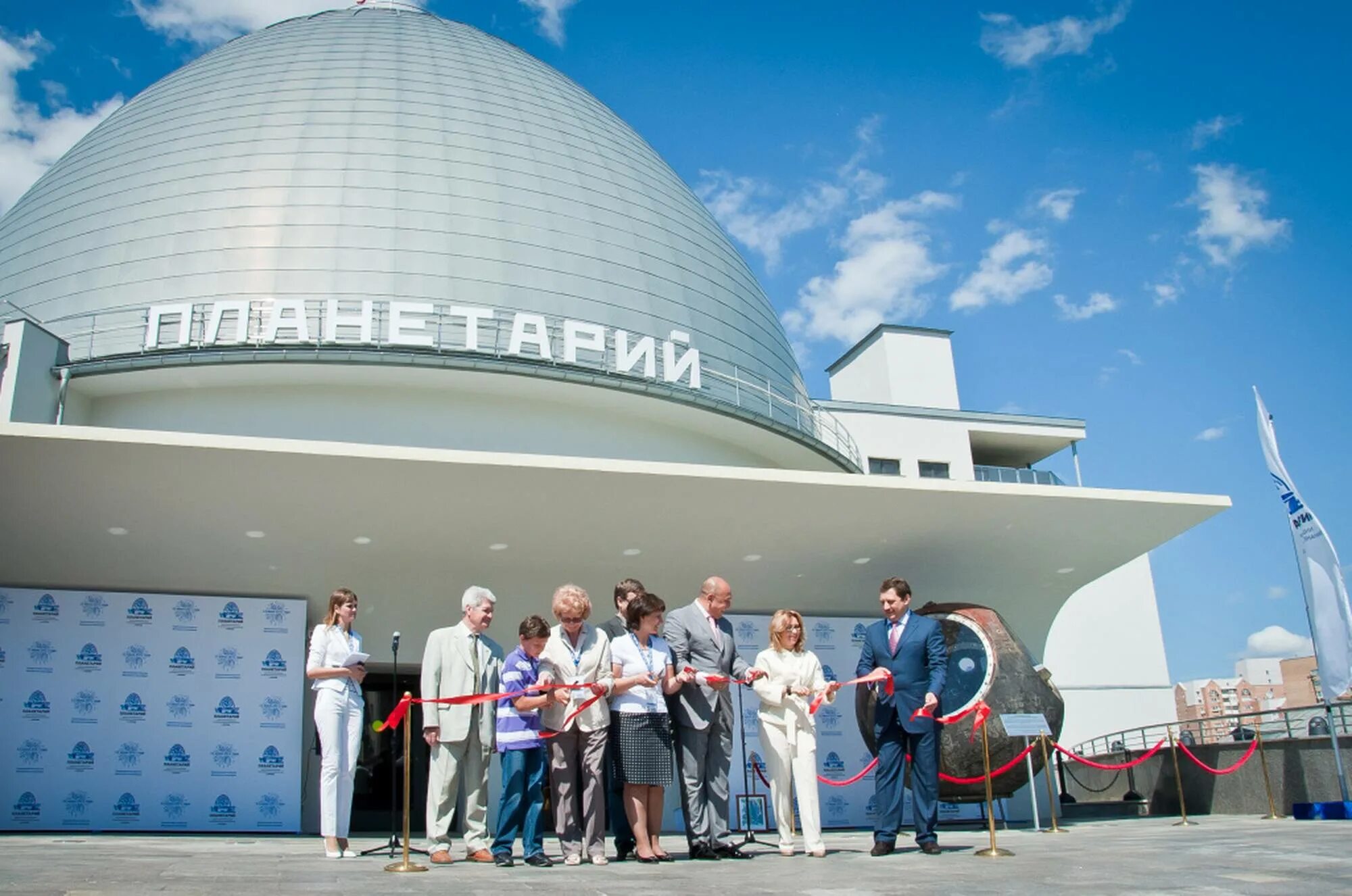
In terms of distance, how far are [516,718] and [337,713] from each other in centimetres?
125

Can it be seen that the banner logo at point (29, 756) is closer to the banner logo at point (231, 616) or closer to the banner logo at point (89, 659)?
the banner logo at point (89, 659)

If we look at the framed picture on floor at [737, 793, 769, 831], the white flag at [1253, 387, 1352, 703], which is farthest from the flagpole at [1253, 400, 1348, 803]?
the framed picture on floor at [737, 793, 769, 831]

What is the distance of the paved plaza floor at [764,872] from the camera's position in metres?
4.96

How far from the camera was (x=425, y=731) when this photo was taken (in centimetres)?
759

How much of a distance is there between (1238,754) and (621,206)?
39.2 ft

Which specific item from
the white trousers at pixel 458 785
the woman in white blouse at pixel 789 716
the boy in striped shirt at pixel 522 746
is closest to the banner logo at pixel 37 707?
the white trousers at pixel 458 785

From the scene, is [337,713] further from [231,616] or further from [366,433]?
[366,433]

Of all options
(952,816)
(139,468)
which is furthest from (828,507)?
(139,468)

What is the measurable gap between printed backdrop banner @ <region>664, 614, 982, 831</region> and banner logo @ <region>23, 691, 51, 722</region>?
7066 millimetres

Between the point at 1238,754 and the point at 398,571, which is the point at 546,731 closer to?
the point at 398,571

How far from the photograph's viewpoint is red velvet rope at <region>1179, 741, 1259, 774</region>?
13.4m

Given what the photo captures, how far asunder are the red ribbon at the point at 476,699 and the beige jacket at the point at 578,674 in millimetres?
45

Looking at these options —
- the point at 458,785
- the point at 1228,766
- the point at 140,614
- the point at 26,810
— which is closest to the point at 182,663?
the point at 140,614

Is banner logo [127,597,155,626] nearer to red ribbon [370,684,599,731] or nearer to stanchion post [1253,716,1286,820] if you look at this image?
red ribbon [370,684,599,731]
